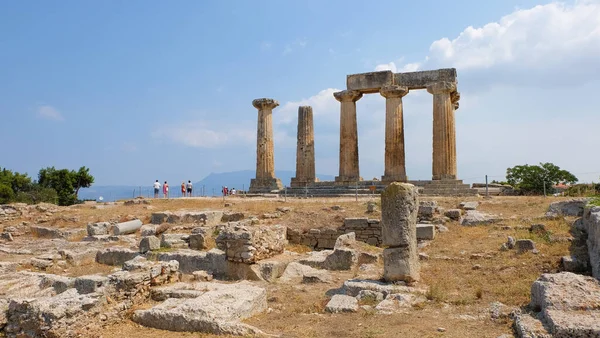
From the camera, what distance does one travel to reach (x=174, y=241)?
14.5 meters

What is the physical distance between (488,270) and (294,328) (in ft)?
18.0

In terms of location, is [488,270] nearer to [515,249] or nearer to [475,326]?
[515,249]

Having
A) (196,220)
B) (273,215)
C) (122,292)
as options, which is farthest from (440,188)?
(122,292)

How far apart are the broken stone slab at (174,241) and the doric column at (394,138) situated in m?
15.2

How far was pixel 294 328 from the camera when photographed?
715 centimetres

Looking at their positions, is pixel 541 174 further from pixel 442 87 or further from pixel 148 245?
pixel 148 245

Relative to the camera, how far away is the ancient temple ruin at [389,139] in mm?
26484

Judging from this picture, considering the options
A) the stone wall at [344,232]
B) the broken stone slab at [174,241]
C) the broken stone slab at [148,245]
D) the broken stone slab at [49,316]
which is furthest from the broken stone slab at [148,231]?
the broken stone slab at [49,316]

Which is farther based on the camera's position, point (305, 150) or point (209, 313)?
point (305, 150)

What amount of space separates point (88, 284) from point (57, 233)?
41.7 feet

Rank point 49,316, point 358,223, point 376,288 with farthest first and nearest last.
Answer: point 358,223
point 376,288
point 49,316

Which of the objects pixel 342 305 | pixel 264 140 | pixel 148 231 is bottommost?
pixel 342 305

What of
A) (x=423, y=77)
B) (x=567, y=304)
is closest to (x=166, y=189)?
(x=423, y=77)

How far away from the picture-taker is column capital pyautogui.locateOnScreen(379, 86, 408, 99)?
88.4ft
